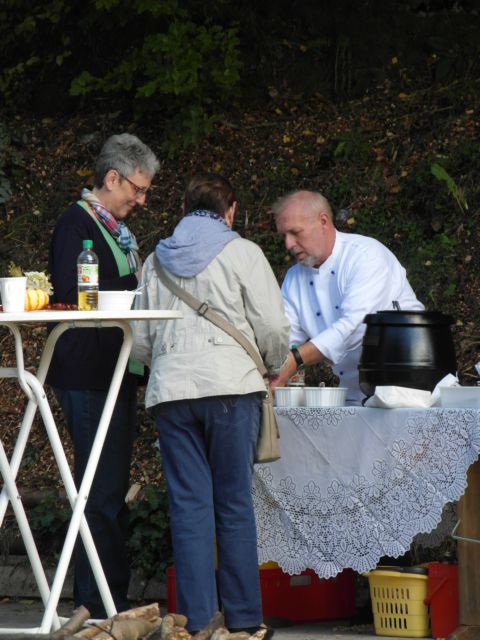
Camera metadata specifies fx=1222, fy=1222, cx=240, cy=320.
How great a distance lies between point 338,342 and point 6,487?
194cm

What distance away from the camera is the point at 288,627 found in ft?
19.4

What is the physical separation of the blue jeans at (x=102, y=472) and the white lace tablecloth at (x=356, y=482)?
635 millimetres

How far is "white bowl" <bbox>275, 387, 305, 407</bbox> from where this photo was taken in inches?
222

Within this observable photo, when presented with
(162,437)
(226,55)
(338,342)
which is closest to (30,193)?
(226,55)

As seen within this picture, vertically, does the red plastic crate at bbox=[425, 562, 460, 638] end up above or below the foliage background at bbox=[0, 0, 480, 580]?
below

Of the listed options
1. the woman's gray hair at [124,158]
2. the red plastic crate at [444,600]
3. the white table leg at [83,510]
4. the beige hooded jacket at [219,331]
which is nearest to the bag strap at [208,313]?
the beige hooded jacket at [219,331]

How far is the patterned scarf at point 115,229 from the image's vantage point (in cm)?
552

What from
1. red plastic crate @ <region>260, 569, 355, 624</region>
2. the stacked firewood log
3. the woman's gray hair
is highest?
the woman's gray hair

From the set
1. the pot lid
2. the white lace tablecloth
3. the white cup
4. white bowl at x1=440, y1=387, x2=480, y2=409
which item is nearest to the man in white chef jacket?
the pot lid

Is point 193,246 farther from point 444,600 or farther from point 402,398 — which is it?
point 444,600

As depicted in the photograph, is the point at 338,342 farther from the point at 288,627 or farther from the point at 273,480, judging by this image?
the point at 288,627

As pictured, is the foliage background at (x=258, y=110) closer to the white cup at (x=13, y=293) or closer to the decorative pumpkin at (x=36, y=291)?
the decorative pumpkin at (x=36, y=291)

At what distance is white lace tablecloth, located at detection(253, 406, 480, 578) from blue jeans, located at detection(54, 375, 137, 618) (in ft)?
2.08

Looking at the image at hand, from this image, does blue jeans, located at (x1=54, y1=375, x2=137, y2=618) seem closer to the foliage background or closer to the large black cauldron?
the large black cauldron
